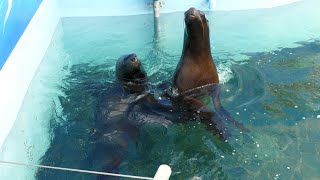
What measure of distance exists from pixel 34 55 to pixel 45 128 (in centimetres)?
168

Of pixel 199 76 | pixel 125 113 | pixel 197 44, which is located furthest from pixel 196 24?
pixel 125 113

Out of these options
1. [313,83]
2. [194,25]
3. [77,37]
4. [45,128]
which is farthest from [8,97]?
[313,83]

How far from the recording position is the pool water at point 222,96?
13.0ft

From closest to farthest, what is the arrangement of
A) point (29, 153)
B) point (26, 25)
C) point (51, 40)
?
1. point (29, 153)
2. point (26, 25)
3. point (51, 40)

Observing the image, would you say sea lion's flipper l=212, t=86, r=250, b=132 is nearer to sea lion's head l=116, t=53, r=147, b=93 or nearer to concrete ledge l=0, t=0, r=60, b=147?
sea lion's head l=116, t=53, r=147, b=93

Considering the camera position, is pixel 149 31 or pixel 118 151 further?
pixel 149 31

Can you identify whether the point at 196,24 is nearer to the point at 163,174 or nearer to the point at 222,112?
the point at 222,112

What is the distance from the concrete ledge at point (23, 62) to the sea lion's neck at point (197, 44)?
2.09 meters

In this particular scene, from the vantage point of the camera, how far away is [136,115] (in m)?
4.60

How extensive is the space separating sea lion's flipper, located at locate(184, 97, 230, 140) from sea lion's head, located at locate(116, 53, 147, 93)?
2.34ft

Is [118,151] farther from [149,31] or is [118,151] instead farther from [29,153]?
[149,31]

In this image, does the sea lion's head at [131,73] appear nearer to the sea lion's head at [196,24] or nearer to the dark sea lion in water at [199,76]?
the dark sea lion in water at [199,76]

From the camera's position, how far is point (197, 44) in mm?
4484

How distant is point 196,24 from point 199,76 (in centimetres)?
65
